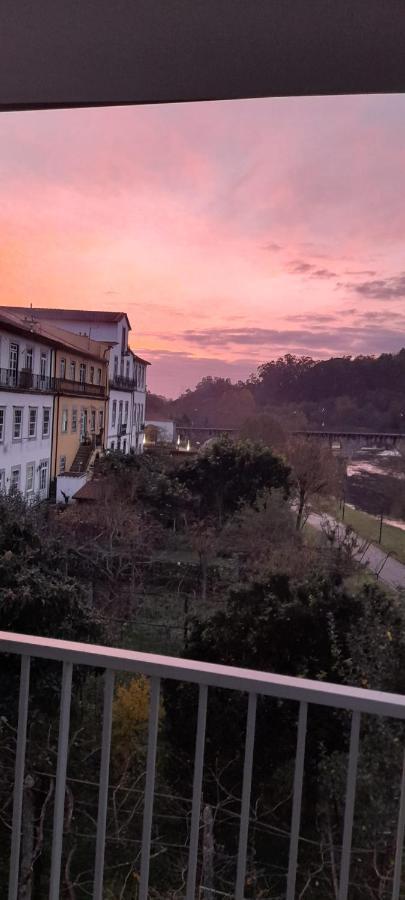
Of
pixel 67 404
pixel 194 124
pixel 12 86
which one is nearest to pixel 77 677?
pixel 67 404

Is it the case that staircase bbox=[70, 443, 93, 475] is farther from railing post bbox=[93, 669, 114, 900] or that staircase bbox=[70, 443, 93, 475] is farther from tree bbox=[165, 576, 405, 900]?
railing post bbox=[93, 669, 114, 900]

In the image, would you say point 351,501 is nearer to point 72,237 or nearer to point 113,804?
point 113,804

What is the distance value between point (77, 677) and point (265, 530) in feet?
2.89

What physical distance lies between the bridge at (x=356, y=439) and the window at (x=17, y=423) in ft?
3.63

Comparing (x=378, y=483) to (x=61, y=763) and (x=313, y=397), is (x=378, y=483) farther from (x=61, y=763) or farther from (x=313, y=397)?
(x=61, y=763)

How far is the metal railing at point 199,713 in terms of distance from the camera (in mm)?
1144

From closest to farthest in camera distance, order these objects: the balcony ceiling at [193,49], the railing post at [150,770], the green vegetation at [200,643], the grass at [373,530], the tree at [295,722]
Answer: the railing post at [150,770] → the balcony ceiling at [193,49] → the tree at [295,722] → the green vegetation at [200,643] → the grass at [373,530]

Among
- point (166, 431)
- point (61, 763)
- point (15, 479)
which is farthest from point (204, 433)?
point (61, 763)

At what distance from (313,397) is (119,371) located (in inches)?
32.5

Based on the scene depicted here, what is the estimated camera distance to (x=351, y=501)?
2291 millimetres

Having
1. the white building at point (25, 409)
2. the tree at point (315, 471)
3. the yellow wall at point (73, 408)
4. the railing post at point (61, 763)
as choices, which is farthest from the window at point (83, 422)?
the railing post at point (61, 763)

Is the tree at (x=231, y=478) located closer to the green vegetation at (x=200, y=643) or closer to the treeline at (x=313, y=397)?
the green vegetation at (x=200, y=643)

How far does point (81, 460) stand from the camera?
2.50 metres

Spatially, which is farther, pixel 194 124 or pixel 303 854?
pixel 194 124
